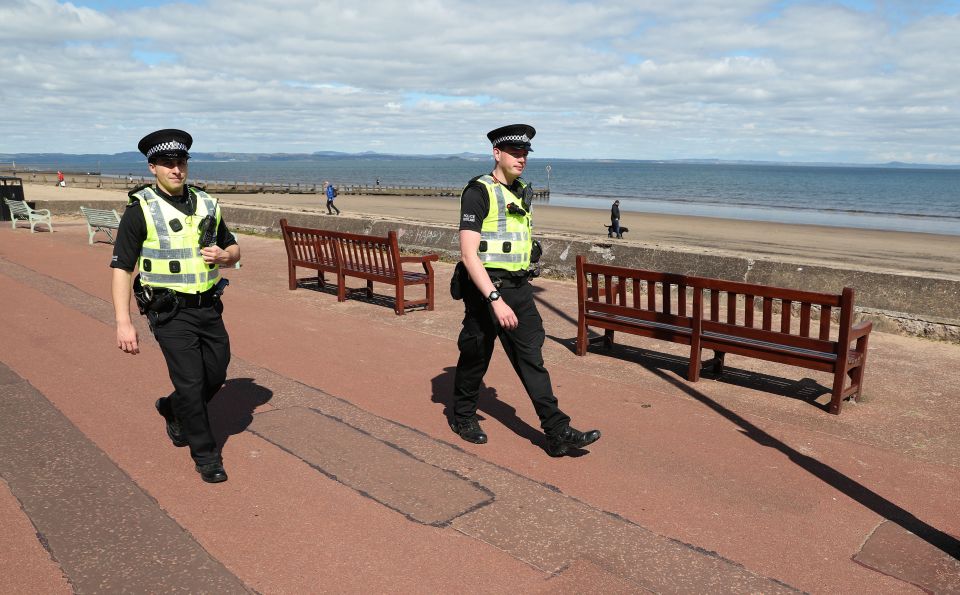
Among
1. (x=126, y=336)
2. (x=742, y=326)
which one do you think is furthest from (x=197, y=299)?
(x=742, y=326)

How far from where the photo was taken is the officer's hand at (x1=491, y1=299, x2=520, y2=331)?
4.35 m

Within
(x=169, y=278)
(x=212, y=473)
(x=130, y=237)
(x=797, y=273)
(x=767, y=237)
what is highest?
(x=130, y=237)

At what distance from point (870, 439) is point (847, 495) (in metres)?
1.05

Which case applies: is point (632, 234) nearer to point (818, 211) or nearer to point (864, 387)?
point (864, 387)

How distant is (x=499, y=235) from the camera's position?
4680 millimetres

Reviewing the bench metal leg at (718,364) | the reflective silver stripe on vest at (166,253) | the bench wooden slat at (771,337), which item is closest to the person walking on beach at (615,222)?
the bench metal leg at (718,364)

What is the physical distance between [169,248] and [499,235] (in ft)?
6.23

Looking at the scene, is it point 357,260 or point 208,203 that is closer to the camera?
point 208,203

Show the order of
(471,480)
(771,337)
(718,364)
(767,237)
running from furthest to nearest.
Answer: (767,237) < (718,364) < (771,337) < (471,480)

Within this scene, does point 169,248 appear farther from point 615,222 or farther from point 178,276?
point 615,222

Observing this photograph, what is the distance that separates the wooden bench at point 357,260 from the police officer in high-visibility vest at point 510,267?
4.16 m

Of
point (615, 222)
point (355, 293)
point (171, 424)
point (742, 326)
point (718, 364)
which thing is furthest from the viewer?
point (615, 222)

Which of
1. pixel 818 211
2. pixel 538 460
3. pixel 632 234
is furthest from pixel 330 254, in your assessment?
pixel 818 211

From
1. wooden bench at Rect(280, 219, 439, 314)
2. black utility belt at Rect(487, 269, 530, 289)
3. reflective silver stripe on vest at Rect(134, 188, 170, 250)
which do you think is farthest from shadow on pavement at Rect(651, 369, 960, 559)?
wooden bench at Rect(280, 219, 439, 314)
